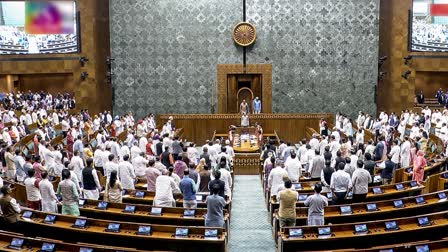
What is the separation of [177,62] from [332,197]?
16.4m

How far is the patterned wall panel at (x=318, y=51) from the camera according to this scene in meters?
25.3

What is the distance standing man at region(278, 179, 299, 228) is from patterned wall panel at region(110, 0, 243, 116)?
664 inches

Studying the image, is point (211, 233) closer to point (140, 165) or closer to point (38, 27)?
point (140, 165)

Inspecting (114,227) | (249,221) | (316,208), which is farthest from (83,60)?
(316,208)

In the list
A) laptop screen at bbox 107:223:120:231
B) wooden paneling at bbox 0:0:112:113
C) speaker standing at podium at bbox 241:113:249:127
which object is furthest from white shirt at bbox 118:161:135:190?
wooden paneling at bbox 0:0:112:113

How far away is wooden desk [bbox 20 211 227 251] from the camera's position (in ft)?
27.1

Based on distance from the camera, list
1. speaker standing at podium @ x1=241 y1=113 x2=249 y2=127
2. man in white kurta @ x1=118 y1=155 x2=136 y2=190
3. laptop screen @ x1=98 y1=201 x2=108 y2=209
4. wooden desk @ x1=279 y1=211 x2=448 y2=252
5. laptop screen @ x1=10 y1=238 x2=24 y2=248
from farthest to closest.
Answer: speaker standing at podium @ x1=241 y1=113 x2=249 y2=127
man in white kurta @ x1=118 y1=155 x2=136 y2=190
laptop screen @ x1=98 y1=201 x2=108 y2=209
wooden desk @ x1=279 y1=211 x2=448 y2=252
laptop screen @ x1=10 y1=238 x2=24 y2=248

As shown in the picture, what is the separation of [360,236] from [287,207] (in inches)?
55.0

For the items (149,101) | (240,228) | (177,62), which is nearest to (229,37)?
(177,62)

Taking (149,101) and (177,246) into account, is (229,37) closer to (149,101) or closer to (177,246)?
(149,101)

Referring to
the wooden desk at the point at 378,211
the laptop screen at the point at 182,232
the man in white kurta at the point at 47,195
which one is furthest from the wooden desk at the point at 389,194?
the man in white kurta at the point at 47,195

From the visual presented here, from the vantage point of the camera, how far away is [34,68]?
24.9 meters

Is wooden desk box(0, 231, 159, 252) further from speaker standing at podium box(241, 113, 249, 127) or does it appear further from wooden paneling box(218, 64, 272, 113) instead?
wooden paneling box(218, 64, 272, 113)

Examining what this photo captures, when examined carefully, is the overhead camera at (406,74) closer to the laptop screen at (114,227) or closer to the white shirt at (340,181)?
the white shirt at (340,181)
